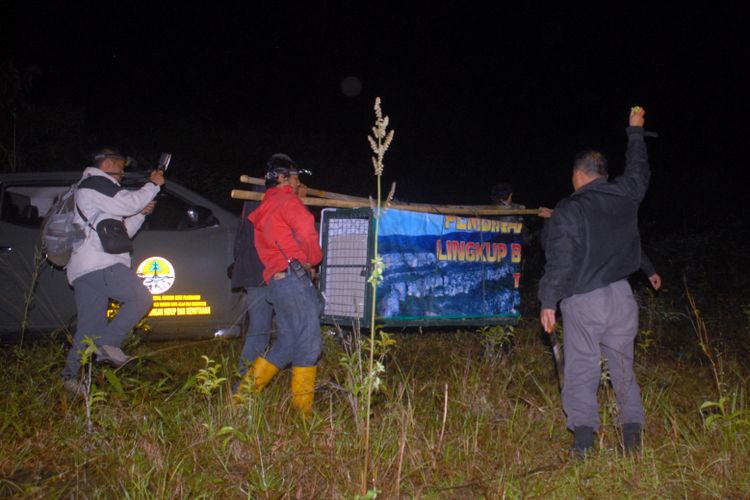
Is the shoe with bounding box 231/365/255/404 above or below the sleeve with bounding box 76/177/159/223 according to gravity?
below

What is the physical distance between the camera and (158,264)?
6129 millimetres

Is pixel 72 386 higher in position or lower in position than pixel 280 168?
lower

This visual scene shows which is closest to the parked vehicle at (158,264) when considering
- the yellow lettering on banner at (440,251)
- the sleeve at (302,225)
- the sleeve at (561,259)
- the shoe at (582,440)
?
the yellow lettering on banner at (440,251)

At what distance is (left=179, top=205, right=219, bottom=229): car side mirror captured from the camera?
20.8 ft

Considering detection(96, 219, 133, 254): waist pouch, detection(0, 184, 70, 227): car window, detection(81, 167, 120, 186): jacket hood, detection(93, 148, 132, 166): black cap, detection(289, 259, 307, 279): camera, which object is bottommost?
detection(289, 259, 307, 279): camera

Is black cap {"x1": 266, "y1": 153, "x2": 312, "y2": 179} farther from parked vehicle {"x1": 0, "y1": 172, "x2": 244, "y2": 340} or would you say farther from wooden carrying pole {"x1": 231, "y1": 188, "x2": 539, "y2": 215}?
parked vehicle {"x1": 0, "y1": 172, "x2": 244, "y2": 340}

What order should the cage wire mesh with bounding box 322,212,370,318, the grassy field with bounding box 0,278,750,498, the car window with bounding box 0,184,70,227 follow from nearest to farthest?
1. the grassy field with bounding box 0,278,750,498
2. the cage wire mesh with bounding box 322,212,370,318
3. the car window with bounding box 0,184,70,227

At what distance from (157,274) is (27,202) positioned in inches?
48.2

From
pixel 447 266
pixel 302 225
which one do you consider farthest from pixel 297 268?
pixel 447 266

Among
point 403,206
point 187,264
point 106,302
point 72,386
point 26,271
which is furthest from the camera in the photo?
point 187,264

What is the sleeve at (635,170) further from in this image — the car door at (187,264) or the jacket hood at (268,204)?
the car door at (187,264)

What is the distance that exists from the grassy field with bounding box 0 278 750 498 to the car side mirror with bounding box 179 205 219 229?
1.67 m

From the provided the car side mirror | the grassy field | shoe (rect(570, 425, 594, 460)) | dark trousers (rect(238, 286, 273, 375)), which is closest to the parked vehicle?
the car side mirror

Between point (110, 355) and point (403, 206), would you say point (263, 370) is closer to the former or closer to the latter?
point (110, 355)
